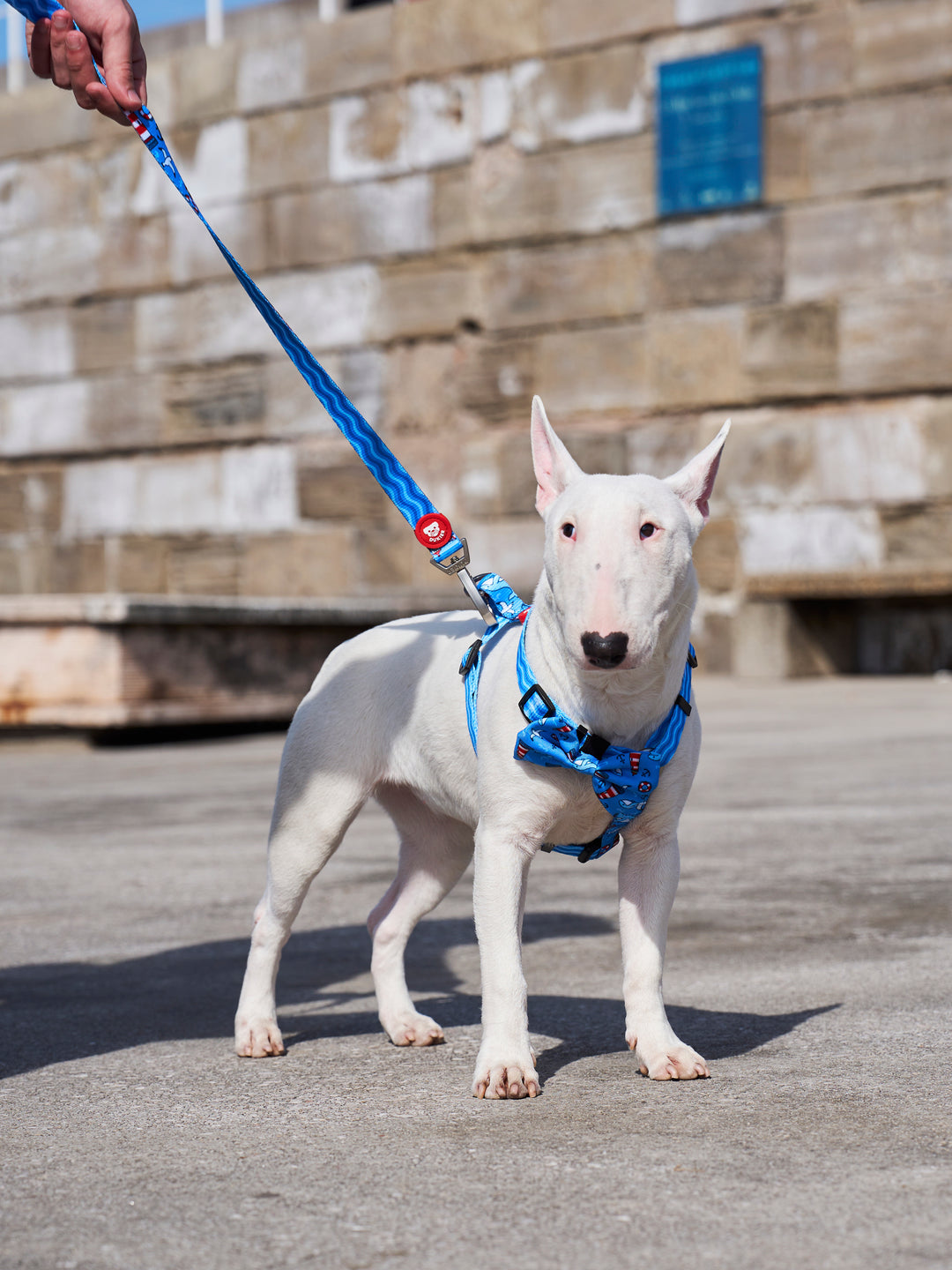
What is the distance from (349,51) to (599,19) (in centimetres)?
274

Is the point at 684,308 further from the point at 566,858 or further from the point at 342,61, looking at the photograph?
the point at 566,858

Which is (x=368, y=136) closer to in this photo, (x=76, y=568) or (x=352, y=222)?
(x=352, y=222)

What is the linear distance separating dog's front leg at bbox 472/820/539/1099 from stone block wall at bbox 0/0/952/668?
10.3 metres

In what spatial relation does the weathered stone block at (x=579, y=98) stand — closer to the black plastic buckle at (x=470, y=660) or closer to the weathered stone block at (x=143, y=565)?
the weathered stone block at (x=143, y=565)

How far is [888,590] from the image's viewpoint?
13.0m

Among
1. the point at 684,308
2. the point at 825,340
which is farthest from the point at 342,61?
the point at 825,340

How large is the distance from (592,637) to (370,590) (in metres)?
12.7

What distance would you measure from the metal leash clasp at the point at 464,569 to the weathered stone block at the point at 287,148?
13.0 m

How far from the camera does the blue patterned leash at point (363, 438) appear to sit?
12.7 feet

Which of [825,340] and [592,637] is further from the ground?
[825,340]

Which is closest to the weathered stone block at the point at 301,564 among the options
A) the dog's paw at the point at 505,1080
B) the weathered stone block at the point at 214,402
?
the weathered stone block at the point at 214,402

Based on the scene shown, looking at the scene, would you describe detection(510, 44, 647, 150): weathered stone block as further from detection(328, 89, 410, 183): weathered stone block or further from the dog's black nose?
the dog's black nose

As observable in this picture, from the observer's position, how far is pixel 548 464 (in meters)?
3.41

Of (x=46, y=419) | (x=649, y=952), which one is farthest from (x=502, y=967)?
(x=46, y=419)
